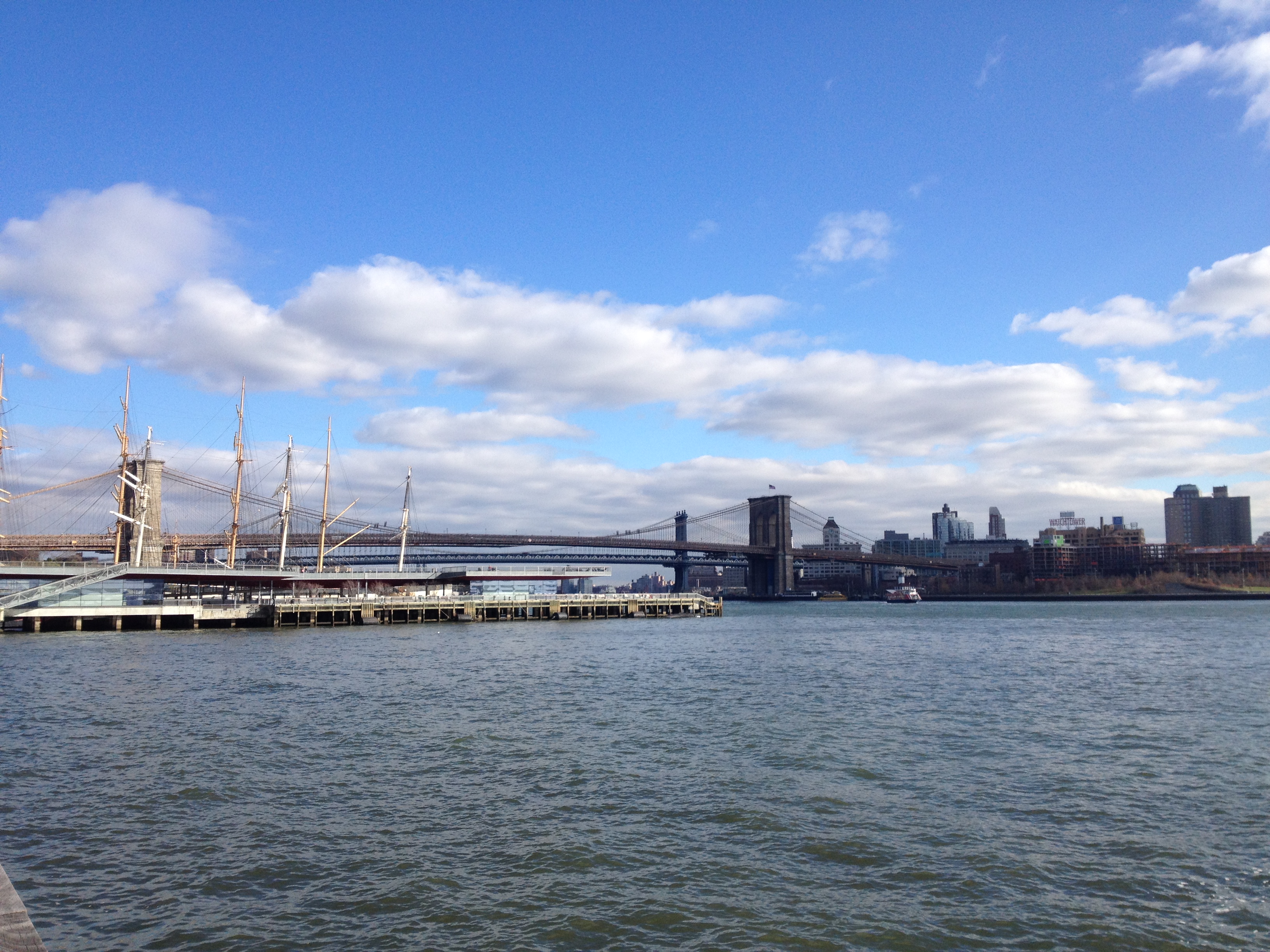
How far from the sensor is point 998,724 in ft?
73.4

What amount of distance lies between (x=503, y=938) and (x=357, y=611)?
64.7m

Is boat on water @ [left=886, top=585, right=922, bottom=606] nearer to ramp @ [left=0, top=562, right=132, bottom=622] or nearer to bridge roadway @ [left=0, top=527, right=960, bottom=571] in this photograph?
bridge roadway @ [left=0, top=527, right=960, bottom=571]

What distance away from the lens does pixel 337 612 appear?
6938cm

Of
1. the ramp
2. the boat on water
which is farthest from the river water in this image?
the boat on water

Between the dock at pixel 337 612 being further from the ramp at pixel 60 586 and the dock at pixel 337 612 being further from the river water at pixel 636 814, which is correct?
the river water at pixel 636 814

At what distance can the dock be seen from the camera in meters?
58.2

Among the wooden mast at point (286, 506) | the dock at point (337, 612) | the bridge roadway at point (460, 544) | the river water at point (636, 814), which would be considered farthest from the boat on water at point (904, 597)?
the river water at point (636, 814)

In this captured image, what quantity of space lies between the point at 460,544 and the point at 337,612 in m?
64.6

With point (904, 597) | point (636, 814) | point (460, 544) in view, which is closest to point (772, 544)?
point (904, 597)

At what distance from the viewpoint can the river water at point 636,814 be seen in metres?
10.2

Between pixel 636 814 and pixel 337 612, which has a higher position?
pixel 337 612

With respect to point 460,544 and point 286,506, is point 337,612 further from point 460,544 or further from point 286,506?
point 460,544

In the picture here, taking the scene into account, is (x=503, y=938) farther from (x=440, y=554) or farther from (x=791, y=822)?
(x=440, y=554)

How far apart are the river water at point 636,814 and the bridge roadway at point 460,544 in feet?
240
